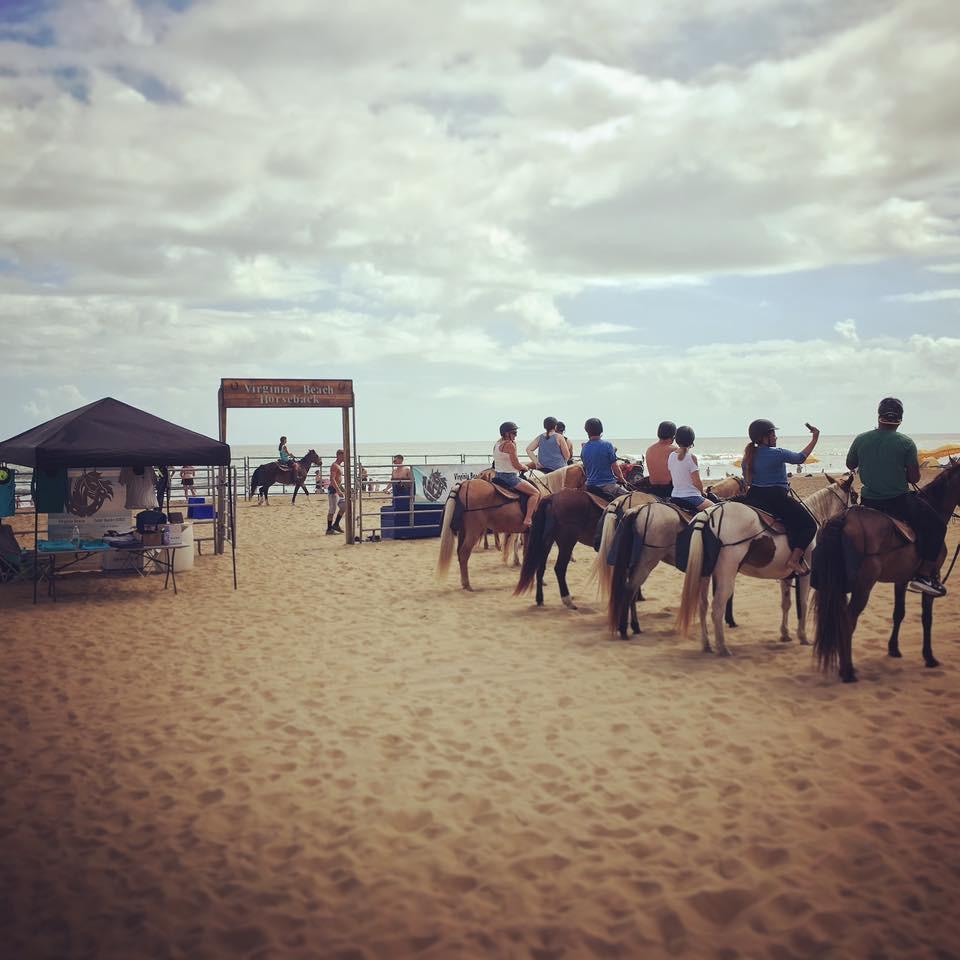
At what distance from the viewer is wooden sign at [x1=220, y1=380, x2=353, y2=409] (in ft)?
53.4

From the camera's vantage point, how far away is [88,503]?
12.6 metres

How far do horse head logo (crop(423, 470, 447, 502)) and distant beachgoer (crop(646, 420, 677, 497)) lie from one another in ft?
29.6

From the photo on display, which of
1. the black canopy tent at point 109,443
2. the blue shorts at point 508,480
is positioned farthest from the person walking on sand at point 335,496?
the blue shorts at point 508,480

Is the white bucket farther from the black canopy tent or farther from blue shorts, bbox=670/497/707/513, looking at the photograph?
blue shorts, bbox=670/497/707/513

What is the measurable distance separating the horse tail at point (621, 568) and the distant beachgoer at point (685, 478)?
0.64 metres

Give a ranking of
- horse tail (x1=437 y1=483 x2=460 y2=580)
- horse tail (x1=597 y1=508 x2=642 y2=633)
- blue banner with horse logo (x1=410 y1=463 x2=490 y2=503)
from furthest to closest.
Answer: blue banner with horse logo (x1=410 y1=463 x2=490 y2=503) → horse tail (x1=437 y1=483 x2=460 y2=580) → horse tail (x1=597 y1=508 x2=642 y2=633)

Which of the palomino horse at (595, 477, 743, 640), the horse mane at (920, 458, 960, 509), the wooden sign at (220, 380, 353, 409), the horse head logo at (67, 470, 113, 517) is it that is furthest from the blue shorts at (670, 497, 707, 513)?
the wooden sign at (220, 380, 353, 409)

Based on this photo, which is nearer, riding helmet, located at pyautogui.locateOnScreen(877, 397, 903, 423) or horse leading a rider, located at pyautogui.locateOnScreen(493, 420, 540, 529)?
riding helmet, located at pyautogui.locateOnScreen(877, 397, 903, 423)

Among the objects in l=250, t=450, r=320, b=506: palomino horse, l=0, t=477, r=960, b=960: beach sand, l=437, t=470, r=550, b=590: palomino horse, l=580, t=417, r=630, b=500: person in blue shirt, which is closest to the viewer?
l=0, t=477, r=960, b=960: beach sand

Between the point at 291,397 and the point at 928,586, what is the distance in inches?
511

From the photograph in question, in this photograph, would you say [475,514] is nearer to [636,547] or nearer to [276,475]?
[636,547]

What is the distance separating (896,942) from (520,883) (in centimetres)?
170

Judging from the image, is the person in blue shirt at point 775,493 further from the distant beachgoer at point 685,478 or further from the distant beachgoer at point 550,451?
the distant beachgoer at point 550,451

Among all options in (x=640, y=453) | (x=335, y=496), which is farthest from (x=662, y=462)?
(x=640, y=453)
